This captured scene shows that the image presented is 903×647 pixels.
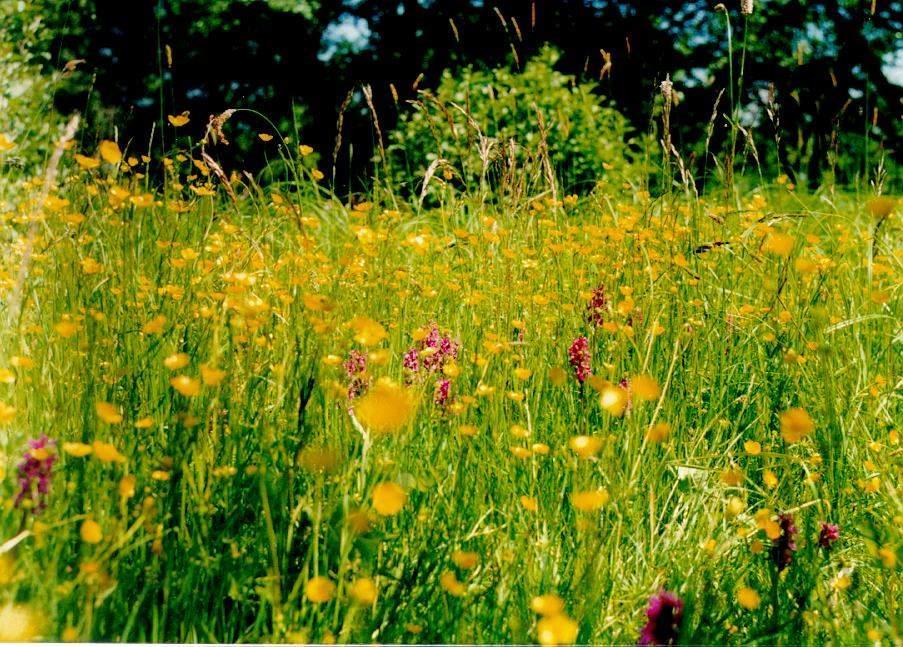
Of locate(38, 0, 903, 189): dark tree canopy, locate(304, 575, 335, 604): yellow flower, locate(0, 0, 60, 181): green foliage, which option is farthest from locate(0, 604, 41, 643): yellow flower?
locate(38, 0, 903, 189): dark tree canopy

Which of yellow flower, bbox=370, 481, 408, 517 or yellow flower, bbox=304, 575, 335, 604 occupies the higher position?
yellow flower, bbox=370, 481, 408, 517

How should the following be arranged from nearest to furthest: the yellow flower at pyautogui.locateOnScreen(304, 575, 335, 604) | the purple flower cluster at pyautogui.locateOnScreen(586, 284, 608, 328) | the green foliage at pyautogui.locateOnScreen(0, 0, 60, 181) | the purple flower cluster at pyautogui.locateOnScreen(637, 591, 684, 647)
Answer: the yellow flower at pyautogui.locateOnScreen(304, 575, 335, 604) → the purple flower cluster at pyautogui.locateOnScreen(637, 591, 684, 647) → the purple flower cluster at pyautogui.locateOnScreen(586, 284, 608, 328) → the green foliage at pyautogui.locateOnScreen(0, 0, 60, 181)

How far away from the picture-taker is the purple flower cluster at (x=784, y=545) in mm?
1198

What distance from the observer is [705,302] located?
6.82 feet

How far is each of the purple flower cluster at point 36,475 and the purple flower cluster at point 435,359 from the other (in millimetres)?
745

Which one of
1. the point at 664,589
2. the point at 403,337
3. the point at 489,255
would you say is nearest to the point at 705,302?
the point at 489,255

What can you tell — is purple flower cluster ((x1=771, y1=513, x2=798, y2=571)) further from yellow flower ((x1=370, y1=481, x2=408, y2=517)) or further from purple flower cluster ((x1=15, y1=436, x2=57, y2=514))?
purple flower cluster ((x1=15, y1=436, x2=57, y2=514))

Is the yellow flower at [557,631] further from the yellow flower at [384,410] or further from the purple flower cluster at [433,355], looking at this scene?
the purple flower cluster at [433,355]

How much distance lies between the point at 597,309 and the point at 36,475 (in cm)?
132

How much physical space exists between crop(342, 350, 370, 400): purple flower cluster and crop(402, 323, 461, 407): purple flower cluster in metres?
0.11

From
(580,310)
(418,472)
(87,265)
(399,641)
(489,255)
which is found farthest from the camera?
(489,255)

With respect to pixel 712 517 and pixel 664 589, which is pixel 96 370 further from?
pixel 712 517

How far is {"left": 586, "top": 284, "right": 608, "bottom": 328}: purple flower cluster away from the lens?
76.9 inches

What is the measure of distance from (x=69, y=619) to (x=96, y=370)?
60cm
